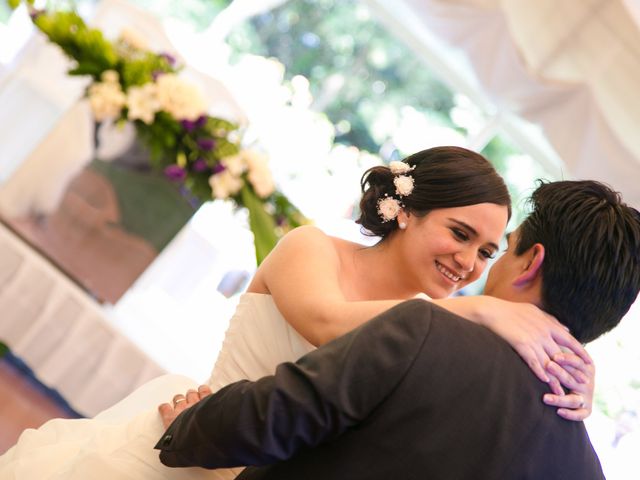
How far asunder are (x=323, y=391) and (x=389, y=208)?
3.58 feet

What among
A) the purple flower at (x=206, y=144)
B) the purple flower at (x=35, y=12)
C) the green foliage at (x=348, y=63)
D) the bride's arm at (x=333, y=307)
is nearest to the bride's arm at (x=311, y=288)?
the bride's arm at (x=333, y=307)

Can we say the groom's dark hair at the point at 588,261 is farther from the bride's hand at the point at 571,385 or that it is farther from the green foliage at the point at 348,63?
the green foliage at the point at 348,63

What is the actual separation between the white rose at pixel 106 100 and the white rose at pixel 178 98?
0.57 feet

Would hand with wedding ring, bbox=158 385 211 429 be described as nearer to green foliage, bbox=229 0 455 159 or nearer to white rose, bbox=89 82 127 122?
white rose, bbox=89 82 127 122

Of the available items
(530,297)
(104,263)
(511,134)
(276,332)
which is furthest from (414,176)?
(511,134)

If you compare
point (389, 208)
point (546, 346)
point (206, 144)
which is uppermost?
point (546, 346)

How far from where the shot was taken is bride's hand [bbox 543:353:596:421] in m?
1.63

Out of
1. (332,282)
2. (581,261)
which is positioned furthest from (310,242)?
(581,261)

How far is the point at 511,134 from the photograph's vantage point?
7.05 meters

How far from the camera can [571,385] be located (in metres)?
1.68

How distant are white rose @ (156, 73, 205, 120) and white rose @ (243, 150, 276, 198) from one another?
0.33 metres

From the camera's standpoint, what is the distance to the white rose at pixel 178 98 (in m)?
3.90

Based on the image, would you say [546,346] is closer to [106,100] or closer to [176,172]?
[176,172]

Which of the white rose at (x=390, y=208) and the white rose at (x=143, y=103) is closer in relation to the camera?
the white rose at (x=390, y=208)
